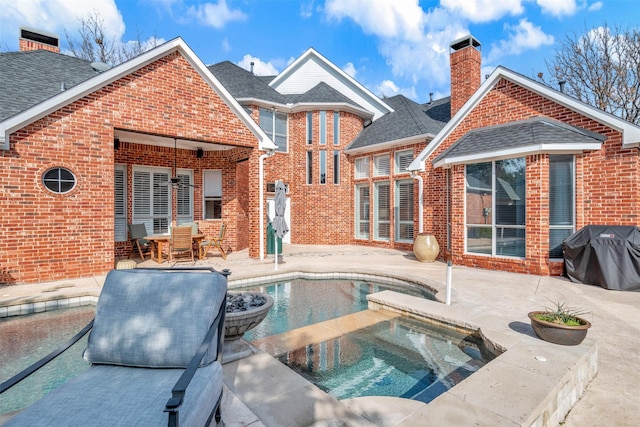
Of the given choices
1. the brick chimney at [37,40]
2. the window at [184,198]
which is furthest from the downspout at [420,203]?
the brick chimney at [37,40]

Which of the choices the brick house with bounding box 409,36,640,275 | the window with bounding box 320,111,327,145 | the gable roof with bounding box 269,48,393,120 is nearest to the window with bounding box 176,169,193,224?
the window with bounding box 320,111,327,145

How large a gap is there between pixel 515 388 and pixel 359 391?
142 cm

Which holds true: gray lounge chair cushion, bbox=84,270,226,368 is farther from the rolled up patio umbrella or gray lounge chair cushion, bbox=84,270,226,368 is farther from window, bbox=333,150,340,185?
window, bbox=333,150,340,185

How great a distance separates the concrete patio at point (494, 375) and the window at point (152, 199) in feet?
14.3

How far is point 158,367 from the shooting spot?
2434 millimetres

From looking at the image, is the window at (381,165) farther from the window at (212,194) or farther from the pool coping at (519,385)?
the pool coping at (519,385)

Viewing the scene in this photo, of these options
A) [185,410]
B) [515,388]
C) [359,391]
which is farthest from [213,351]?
[515,388]

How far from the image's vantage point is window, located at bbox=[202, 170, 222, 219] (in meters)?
12.0

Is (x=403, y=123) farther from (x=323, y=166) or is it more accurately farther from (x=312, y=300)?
(x=312, y=300)

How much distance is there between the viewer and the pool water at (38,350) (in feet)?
10.4

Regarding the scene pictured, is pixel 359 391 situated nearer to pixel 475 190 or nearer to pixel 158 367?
pixel 158 367

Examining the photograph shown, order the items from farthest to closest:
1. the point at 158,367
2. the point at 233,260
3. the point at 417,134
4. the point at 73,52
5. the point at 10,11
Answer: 1. the point at 73,52
2. the point at 10,11
3. the point at 417,134
4. the point at 233,260
5. the point at 158,367

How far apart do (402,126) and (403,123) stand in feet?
1.00

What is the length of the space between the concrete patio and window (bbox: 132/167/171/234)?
4.35m
